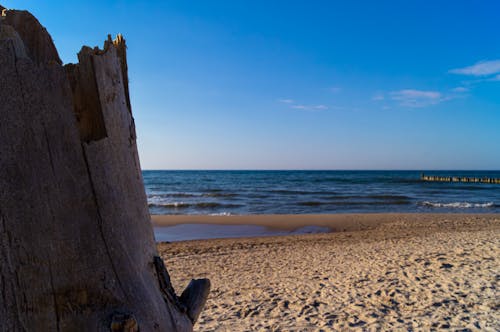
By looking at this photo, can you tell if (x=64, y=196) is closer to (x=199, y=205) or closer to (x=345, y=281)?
(x=345, y=281)

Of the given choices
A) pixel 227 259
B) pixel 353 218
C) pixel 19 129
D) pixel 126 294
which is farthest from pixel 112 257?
pixel 353 218

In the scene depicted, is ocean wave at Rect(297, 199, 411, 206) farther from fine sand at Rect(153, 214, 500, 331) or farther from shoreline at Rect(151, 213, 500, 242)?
fine sand at Rect(153, 214, 500, 331)

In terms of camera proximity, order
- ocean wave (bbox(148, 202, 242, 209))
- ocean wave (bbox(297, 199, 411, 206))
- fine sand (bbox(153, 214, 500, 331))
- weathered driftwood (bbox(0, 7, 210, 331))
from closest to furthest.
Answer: weathered driftwood (bbox(0, 7, 210, 331)) → fine sand (bbox(153, 214, 500, 331)) → ocean wave (bbox(148, 202, 242, 209)) → ocean wave (bbox(297, 199, 411, 206))

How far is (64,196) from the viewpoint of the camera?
1164mm

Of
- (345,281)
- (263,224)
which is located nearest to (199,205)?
(263,224)

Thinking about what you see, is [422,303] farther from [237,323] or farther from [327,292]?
[237,323]

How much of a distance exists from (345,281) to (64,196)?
238 inches

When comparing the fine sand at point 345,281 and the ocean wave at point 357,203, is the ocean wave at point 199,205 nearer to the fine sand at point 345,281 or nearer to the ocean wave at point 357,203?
the ocean wave at point 357,203

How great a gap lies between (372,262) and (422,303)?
2.54 meters

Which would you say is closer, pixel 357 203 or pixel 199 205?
pixel 199 205

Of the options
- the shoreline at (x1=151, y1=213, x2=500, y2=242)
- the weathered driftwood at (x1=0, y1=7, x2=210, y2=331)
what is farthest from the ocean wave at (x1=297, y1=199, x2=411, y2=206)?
the weathered driftwood at (x1=0, y1=7, x2=210, y2=331)

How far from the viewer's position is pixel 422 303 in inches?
202

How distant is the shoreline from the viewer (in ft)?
43.2

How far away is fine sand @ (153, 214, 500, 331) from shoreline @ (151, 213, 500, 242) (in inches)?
64.4
